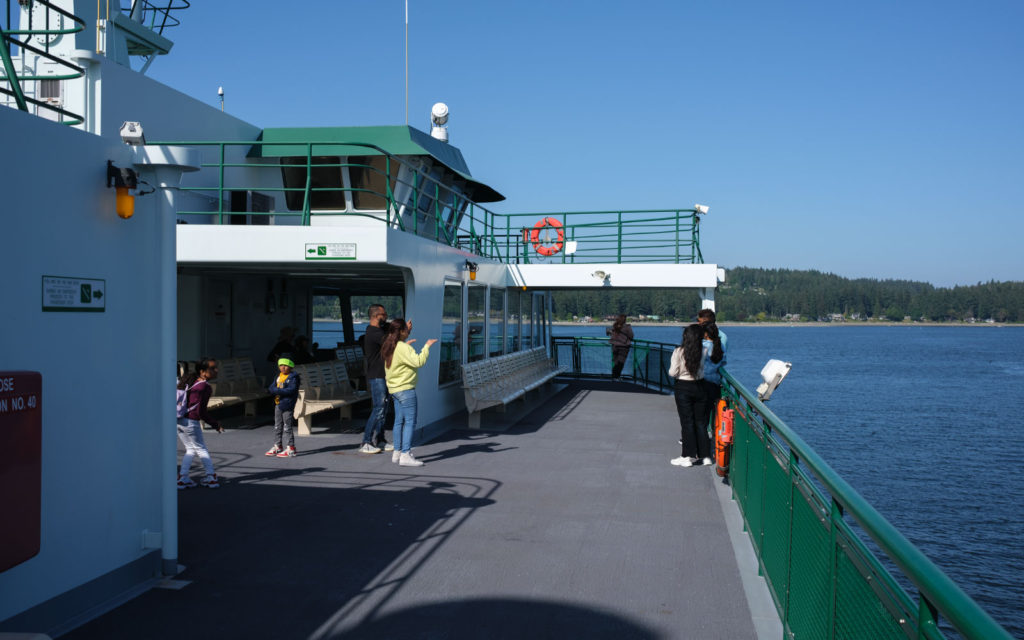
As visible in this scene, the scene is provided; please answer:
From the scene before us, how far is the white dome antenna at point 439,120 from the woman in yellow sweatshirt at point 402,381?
7821 mm

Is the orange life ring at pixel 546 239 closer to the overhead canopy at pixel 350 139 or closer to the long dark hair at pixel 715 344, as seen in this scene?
the overhead canopy at pixel 350 139

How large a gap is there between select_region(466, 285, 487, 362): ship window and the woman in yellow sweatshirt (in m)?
4.12

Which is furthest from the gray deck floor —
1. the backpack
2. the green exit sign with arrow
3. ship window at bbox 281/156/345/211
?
ship window at bbox 281/156/345/211

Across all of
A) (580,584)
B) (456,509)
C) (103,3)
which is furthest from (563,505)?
(103,3)

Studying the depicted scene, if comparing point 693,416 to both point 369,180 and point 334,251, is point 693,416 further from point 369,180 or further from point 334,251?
point 369,180

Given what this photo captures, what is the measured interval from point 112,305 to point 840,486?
13.5 feet

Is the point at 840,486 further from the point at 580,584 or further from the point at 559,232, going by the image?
the point at 559,232

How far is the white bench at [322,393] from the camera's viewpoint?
1092cm

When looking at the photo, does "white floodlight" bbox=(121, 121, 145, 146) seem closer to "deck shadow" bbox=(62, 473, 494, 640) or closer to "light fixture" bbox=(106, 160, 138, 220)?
"light fixture" bbox=(106, 160, 138, 220)

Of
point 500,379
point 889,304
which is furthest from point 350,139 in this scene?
point 889,304

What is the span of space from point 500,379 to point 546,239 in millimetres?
4791

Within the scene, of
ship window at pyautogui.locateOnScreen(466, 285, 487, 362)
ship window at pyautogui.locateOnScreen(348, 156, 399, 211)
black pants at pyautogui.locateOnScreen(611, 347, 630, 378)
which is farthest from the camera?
black pants at pyautogui.locateOnScreen(611, 347, 630, 378)

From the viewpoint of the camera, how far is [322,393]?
1152 cm

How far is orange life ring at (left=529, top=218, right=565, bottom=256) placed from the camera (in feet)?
56.5
